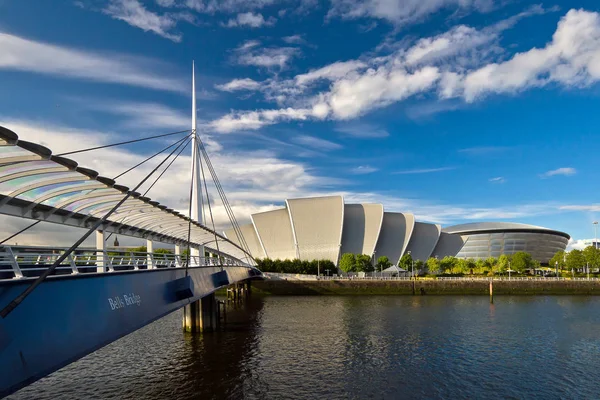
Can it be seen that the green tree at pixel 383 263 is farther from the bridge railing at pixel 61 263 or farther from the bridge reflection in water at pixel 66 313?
the bridge reflection in water at pixel 66 313

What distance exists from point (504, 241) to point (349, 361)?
95715mm

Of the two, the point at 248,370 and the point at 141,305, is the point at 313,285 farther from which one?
the point at 141,305

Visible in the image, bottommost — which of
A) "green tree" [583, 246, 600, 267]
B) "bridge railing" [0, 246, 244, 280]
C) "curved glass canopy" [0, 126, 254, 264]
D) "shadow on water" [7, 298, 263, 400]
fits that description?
"shadow on water" [7, 298, 263, 400]

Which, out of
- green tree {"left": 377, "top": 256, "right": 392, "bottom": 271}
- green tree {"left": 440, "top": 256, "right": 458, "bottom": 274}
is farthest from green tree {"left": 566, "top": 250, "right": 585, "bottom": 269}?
green tree {"left": 377, "top": 256, "right": 392, "bottom": 271}

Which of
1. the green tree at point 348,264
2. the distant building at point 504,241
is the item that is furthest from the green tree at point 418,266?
the distant building at point 504,241

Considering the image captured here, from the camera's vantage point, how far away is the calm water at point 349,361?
54.3 feet

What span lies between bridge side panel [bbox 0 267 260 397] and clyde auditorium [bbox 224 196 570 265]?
3250 inches

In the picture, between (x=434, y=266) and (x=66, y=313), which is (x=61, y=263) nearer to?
(x=66, y=313)

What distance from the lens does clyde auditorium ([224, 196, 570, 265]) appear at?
9481cm

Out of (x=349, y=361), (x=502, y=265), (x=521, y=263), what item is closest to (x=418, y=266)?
(x=502, y=265)

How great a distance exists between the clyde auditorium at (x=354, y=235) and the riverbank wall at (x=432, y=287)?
110 feet

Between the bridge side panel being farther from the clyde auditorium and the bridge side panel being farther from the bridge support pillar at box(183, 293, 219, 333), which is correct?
the clyde auditorium

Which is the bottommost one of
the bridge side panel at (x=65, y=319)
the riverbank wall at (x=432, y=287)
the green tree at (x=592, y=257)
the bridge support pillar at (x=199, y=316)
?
the riverbank wall at (x=432, y=287)

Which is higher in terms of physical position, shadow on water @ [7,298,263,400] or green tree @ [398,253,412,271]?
green tree @ [398,253,412,271]
